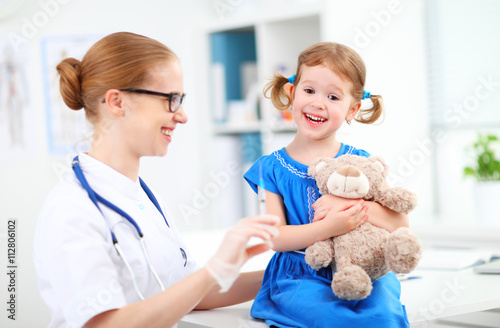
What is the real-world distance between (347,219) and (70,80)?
2.26 feet

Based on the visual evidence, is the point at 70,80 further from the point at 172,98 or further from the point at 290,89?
the point at 290,89

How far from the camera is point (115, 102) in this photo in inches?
48.3

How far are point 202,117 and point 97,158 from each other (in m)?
2.10

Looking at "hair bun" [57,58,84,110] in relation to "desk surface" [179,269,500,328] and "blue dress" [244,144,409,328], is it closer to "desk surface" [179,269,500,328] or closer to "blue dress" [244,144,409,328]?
"blue dress" [244,144,409,328]

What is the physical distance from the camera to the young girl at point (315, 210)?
1.23 m

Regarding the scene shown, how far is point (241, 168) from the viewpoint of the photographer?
3.46 m

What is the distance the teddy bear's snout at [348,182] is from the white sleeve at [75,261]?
20.0 inches

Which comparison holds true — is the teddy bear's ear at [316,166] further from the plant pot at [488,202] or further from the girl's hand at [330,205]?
the plant pot at [488,202]

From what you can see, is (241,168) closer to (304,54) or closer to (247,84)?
(247,84)

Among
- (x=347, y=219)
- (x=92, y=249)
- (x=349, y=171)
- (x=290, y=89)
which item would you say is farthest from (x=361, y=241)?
(x=92, y=249)

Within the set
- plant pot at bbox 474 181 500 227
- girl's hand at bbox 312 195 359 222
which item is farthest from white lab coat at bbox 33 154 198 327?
plant pot at bbox 474 181 500 227

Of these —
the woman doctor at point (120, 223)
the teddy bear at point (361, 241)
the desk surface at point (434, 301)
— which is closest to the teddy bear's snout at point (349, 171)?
the teddy bear at point (361, 241)

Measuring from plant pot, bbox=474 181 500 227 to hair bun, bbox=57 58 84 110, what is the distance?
2.10m

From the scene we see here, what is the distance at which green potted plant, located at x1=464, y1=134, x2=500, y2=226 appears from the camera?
269cm
